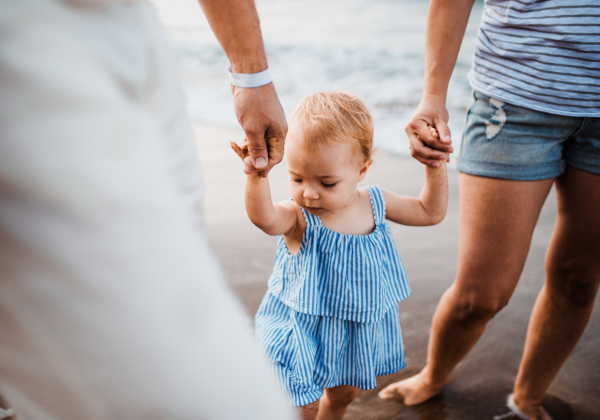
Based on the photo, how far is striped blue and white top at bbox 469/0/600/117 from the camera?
1.41 m

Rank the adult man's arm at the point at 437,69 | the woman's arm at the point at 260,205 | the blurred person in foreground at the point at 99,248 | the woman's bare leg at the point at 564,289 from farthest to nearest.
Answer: the woman's bare leg at the point at 564,289, the adult man's arm at the point at 437,69, the woman's arm at the point at 260,205, the blurred person in foreground at the point at 99,248

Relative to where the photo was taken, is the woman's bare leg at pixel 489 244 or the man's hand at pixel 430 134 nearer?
the man's hand at pixel 430 134

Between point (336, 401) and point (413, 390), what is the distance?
492mm

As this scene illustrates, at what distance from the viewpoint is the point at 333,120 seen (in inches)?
55.4

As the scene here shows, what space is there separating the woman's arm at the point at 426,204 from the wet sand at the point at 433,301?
8.6 inches

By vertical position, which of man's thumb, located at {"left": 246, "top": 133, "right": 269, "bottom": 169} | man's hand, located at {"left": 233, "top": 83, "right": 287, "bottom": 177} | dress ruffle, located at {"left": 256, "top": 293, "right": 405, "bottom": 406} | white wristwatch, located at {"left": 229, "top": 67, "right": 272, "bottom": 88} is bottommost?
dress ruffle, located at {"left": 256, "top": 293, "right": 405, "bottom": 406}

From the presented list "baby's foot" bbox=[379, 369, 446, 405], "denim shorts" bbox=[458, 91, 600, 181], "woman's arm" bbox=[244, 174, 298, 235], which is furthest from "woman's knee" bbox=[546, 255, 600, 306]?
"woman's arm" bbox=[244, 174, 298, 235]

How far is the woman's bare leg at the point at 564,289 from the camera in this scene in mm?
1585

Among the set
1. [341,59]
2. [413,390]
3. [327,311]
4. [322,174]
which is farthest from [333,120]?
[341,59]

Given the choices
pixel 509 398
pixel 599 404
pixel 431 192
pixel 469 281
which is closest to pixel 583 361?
pixel 599 404

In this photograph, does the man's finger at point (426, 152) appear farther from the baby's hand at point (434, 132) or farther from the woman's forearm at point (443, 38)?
the woman's forearm at point (443, 38)

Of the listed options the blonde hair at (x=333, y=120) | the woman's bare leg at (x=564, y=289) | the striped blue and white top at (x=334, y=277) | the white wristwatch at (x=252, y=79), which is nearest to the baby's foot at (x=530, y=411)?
the woman's bare leg at (x=564, y=289)

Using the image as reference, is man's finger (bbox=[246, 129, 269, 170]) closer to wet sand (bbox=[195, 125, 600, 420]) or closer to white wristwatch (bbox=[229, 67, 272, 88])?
white wristwatch (bbox=[229, 67, 272, 88])

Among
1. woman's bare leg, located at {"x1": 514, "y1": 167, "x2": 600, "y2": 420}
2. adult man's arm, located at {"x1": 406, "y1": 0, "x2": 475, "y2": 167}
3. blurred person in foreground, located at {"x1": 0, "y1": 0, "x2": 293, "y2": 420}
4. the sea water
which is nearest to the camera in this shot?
blurred person in foreground, located at {"x1": 0, "y1": 0, "x2": 293, "y2": 420}
